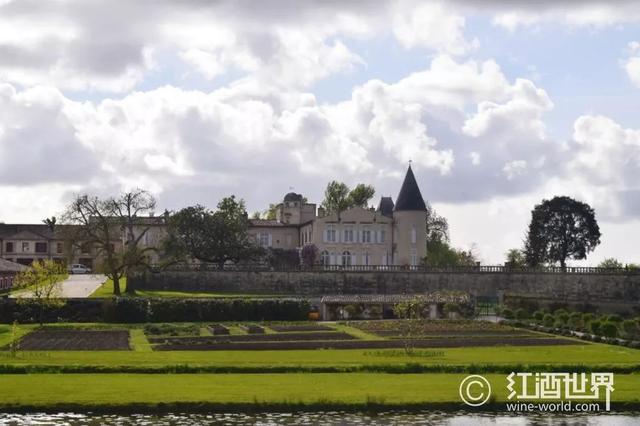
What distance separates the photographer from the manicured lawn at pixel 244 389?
28750 mm

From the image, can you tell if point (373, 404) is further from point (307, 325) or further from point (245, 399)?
point (307, 325)

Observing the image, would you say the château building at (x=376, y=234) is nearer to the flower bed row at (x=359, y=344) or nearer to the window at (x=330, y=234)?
the window at (x=330, y=234)

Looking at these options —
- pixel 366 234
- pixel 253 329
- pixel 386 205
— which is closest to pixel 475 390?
pixel 253 329

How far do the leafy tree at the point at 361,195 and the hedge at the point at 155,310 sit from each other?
56.6 meters

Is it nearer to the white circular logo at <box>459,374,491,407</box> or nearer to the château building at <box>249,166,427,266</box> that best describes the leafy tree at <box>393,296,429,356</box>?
the white circular logo at <box>459,374,491,407</box>

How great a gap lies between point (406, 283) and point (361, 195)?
38.9m

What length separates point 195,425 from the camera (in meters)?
26.1

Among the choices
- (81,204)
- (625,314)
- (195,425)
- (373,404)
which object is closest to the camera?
(195,425)

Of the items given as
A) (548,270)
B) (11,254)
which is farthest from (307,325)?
(11,254)

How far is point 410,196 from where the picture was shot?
97.5 meters

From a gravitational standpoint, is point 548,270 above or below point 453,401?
above

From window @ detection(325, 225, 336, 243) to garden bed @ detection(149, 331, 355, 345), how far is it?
4265 centimetres

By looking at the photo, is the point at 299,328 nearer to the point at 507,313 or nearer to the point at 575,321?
the point at 575,321

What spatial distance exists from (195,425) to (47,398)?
16.5 ft
